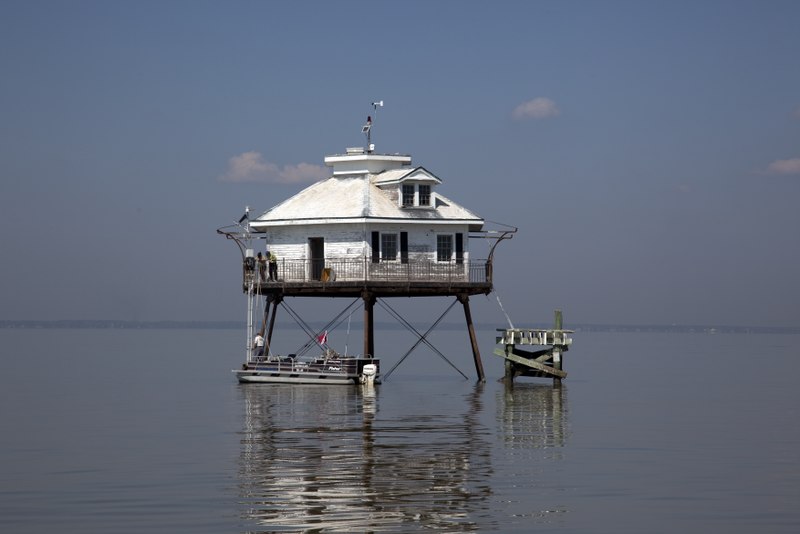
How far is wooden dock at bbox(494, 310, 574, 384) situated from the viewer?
59.8 metres

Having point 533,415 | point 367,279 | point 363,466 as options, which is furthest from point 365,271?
point 363,466

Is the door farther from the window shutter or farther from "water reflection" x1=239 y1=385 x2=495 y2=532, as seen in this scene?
"water reflection" x1=239 y1=385 x2=495 y2=532

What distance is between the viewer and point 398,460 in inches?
1367

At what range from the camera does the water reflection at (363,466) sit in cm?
2667

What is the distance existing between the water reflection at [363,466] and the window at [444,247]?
962 cm

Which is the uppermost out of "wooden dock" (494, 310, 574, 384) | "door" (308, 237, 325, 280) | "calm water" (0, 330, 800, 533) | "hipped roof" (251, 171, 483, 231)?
"hipped roof" (251, 171, 483, 231)

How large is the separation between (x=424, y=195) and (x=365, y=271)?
16.9 feet

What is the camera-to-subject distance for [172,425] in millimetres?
46688

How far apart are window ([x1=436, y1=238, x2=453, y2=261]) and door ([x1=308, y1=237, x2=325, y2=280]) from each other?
17.4 feet

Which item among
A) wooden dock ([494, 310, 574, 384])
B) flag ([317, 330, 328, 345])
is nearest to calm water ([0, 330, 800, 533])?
wooden dock ([494, 310, 574, 384])

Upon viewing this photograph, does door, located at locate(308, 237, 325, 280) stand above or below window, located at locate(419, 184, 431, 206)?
below

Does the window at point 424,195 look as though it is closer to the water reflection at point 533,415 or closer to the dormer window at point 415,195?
the dormer window at point 415,195

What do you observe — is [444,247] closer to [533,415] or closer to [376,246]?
[376,246]

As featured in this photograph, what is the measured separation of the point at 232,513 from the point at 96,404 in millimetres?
33029
